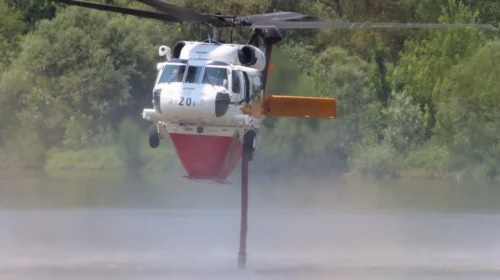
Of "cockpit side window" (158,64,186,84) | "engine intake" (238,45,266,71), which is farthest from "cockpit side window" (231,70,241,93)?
"cockpit side window" (158,64,186,84)

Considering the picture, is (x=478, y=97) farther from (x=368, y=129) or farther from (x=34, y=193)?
(x=34, y=193)

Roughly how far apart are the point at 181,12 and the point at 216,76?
115cm

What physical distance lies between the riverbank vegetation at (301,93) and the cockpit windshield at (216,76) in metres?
15.2

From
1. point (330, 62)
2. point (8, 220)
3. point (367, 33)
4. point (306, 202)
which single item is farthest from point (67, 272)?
point (367, 33)

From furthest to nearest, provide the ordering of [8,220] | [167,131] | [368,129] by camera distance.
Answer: [368,129], [8,220], [167,131]

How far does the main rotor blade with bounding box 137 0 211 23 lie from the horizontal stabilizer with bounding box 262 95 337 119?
2336 mm

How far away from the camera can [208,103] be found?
21406 mm

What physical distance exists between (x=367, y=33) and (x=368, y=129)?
6.66m

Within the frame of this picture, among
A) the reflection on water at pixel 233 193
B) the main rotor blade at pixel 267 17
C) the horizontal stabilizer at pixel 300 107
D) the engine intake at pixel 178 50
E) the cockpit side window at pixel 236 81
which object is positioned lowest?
the reflection on water at pixel 233 193

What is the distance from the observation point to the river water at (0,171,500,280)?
23.9m

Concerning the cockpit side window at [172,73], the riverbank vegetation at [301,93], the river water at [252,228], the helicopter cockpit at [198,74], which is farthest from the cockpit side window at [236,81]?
the riverbank vegetation at [301,93]

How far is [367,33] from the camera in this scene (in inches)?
1868

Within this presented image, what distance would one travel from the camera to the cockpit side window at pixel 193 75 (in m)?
21.8

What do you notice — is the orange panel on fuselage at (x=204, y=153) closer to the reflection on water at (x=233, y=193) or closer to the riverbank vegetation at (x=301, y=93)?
the reflection on water at (x=233, y=193)
